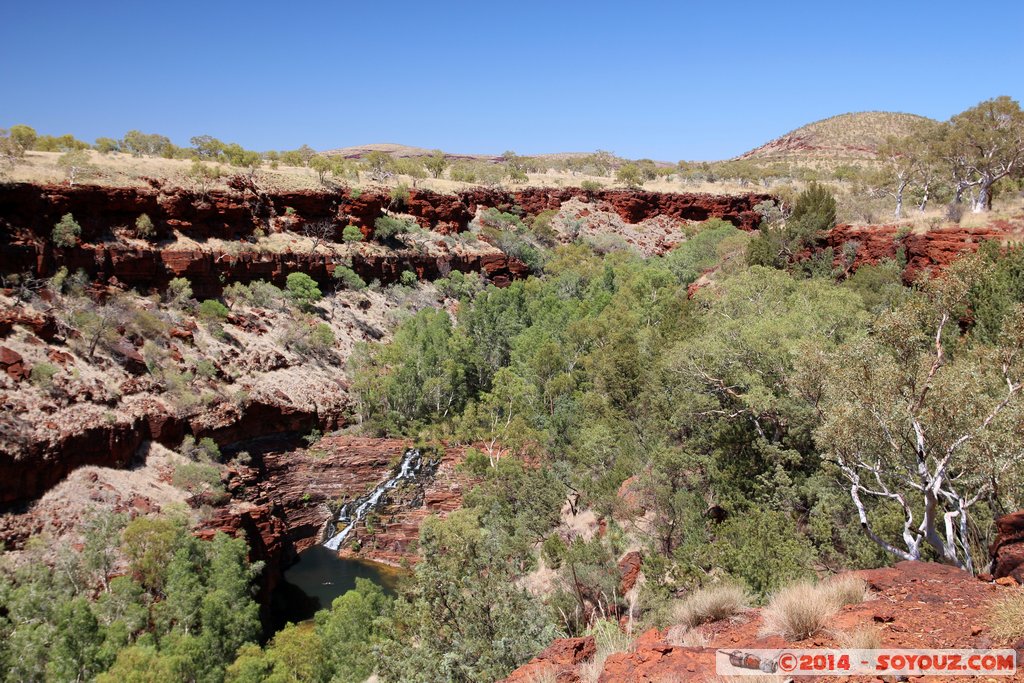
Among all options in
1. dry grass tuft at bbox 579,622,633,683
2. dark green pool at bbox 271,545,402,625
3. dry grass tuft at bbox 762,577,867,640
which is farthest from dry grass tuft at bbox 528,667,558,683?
dark green pool at bbox 271,545,402,625

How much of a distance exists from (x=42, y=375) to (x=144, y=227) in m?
12.8

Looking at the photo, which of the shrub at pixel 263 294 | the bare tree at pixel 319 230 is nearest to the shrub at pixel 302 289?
the shrub at pixel 263 294

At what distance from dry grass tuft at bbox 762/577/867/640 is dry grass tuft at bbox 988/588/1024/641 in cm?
148

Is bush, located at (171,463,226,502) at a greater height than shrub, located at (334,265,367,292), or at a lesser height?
lesser

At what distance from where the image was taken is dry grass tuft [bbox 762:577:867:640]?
6535 mm

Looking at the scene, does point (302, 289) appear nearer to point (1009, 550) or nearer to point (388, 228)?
point (388, 228)

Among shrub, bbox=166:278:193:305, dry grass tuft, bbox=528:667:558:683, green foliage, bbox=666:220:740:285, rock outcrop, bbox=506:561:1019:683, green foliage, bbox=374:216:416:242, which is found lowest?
dry grass tuft, bbox=528:667:558:683

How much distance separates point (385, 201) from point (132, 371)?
27685 millimetres

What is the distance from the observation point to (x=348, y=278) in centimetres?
4156

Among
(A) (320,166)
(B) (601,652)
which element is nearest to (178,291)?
(A) (320,166)

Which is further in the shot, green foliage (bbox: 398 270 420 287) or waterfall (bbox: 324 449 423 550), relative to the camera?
green foliage (bbox: 398 270 420 287)

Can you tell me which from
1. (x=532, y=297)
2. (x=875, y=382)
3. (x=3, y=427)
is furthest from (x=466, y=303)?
(x=875, y=382)

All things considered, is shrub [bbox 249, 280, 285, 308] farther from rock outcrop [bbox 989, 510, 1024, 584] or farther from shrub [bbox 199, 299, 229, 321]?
rock outcrop [bbox 989, 510, 1024, 584]

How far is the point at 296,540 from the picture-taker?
1095 inches
